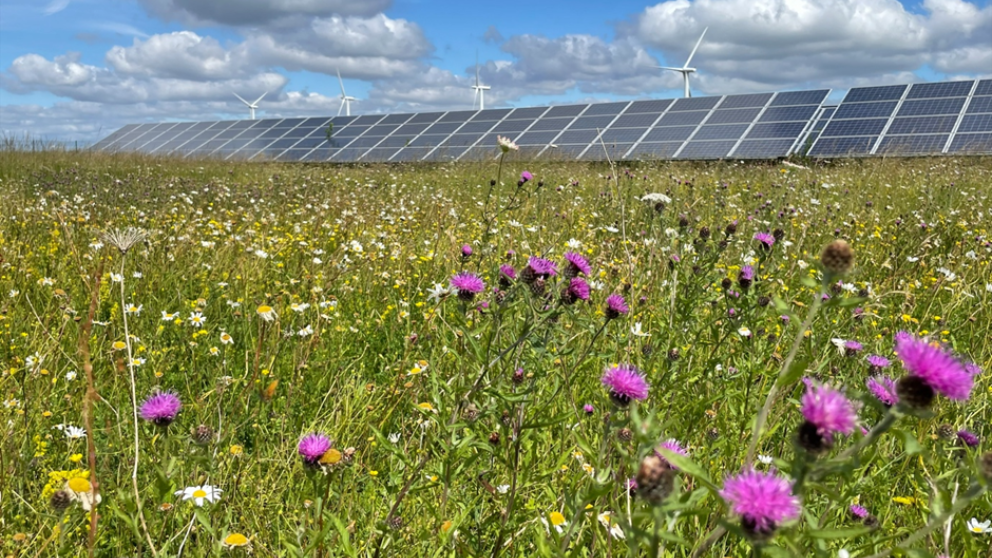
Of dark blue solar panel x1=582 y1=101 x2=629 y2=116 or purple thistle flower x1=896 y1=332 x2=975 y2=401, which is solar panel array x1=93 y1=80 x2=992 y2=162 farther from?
purple thistle flower x1=896 y1=332 x2=975 y2=401

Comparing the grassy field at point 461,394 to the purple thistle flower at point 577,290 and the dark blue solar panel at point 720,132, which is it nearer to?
the purple thistle flower at point 577,290

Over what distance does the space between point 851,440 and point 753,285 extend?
55 cm

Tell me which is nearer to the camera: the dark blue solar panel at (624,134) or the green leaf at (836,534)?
the green leaf at (836,534)

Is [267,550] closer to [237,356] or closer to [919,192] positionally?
[237,356]

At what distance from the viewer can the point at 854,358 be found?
2.17 metres

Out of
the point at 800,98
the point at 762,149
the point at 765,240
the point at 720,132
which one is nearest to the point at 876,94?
the point at 800,98

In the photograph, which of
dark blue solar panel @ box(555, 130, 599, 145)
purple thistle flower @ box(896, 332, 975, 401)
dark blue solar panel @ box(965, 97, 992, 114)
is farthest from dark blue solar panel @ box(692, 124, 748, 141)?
purple thistle flower @ box(896, 332, 975, 401)

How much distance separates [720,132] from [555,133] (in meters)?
4.21

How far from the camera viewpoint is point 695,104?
60.6ft

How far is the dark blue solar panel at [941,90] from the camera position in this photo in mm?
15708

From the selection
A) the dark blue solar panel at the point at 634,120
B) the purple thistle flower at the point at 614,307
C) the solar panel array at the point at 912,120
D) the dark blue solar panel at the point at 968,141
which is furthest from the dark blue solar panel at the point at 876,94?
the purple thistle flower at the point at 614,307

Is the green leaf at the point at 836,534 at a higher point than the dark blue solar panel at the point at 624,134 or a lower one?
higher

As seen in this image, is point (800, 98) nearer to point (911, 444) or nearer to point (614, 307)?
point (614, 307)

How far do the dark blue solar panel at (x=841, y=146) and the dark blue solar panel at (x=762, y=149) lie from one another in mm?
556
